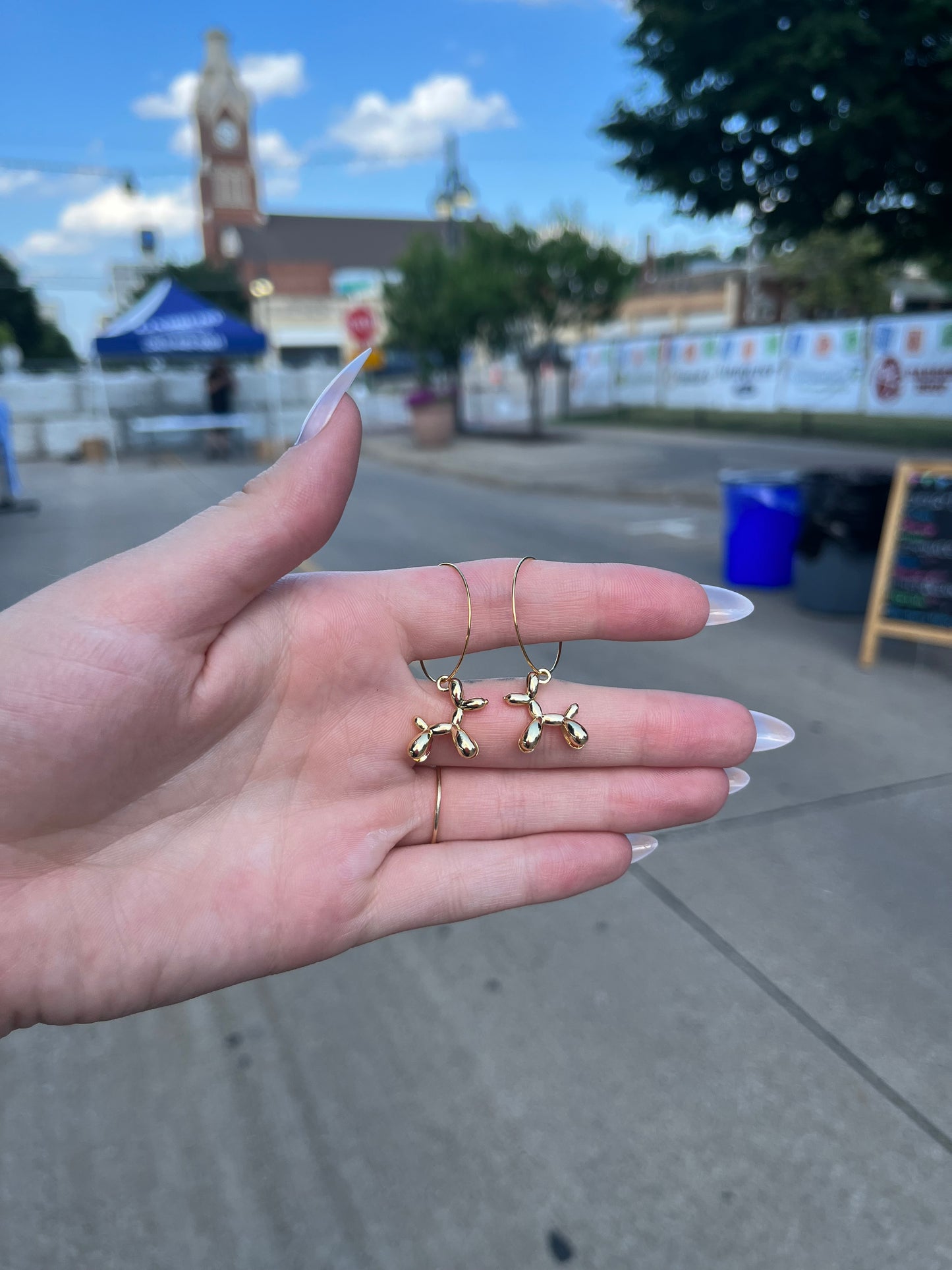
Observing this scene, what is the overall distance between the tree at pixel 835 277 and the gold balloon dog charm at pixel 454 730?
3370 cm

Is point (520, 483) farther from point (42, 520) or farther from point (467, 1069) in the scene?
point (467, 1069)

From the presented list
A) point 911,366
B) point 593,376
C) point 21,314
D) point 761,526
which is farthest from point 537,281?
point 21,314

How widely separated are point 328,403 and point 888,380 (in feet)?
49.3

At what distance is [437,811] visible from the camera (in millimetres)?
1801


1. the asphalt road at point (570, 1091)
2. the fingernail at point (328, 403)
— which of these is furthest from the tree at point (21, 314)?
the fingernail at point (328, 403)

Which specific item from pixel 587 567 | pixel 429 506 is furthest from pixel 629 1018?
pixel 429 506

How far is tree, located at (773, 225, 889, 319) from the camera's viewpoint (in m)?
31.7

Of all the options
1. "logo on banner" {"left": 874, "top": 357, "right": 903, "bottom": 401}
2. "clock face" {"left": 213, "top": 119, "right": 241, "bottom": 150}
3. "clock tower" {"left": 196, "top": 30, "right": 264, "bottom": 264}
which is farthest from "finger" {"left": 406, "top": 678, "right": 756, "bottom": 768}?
"clock face" {"left": 213, "top": 119, "right": 241, "bottom": 150}

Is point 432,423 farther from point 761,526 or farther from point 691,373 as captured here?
point 761,526

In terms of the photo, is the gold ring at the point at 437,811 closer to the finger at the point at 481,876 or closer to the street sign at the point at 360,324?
the finger at the point at 481,876

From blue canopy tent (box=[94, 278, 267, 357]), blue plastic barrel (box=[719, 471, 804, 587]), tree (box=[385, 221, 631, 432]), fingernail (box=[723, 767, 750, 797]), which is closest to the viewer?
fingernail (box=[723, 767, 750, 797])

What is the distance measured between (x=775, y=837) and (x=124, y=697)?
2685mm

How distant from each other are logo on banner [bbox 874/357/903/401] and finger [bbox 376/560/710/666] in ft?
47.3

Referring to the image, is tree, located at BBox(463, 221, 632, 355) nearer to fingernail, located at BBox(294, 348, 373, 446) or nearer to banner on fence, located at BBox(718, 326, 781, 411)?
banner on fence, located at BBox(718, 326, 781, 411)
